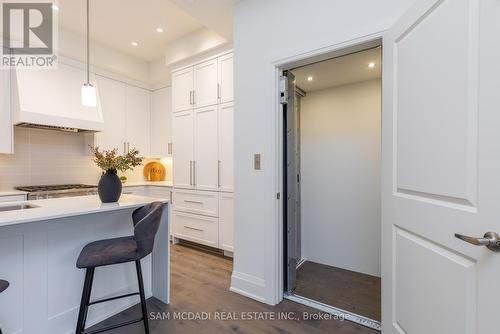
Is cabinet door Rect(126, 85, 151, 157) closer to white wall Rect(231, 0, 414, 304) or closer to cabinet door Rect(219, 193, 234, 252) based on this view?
cabinet door Rect(219, 193, 234, 252)

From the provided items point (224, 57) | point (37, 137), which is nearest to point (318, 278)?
point (224, 57)

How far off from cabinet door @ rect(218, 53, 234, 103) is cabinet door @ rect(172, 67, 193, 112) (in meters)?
0.54

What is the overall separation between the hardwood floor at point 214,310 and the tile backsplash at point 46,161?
237 cm

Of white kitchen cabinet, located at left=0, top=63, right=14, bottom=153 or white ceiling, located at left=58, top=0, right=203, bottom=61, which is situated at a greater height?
white ceiling, located at left=58, top=0, right=203, bottom=61

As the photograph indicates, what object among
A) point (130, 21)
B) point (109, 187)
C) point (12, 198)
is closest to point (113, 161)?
point (109, 187)

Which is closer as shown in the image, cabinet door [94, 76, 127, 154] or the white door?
the white door

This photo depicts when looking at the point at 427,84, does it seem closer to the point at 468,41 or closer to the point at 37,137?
the point at 468,41

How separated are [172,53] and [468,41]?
135 inches

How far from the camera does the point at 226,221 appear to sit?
3.05 m

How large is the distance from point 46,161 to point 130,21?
2.30 m

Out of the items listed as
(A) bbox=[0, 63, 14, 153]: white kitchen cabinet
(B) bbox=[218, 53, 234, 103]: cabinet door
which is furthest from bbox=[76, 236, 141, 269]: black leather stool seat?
(A) bbox=[0, 63, 14, 153]: white kitchen cabinet

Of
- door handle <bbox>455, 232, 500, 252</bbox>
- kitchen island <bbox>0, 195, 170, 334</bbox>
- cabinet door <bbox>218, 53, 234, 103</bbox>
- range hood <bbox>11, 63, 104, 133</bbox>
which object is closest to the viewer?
door handle <bbox>455, 232, 500, 252</bbox>

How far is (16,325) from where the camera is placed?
146 cm

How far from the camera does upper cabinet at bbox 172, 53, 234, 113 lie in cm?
302
